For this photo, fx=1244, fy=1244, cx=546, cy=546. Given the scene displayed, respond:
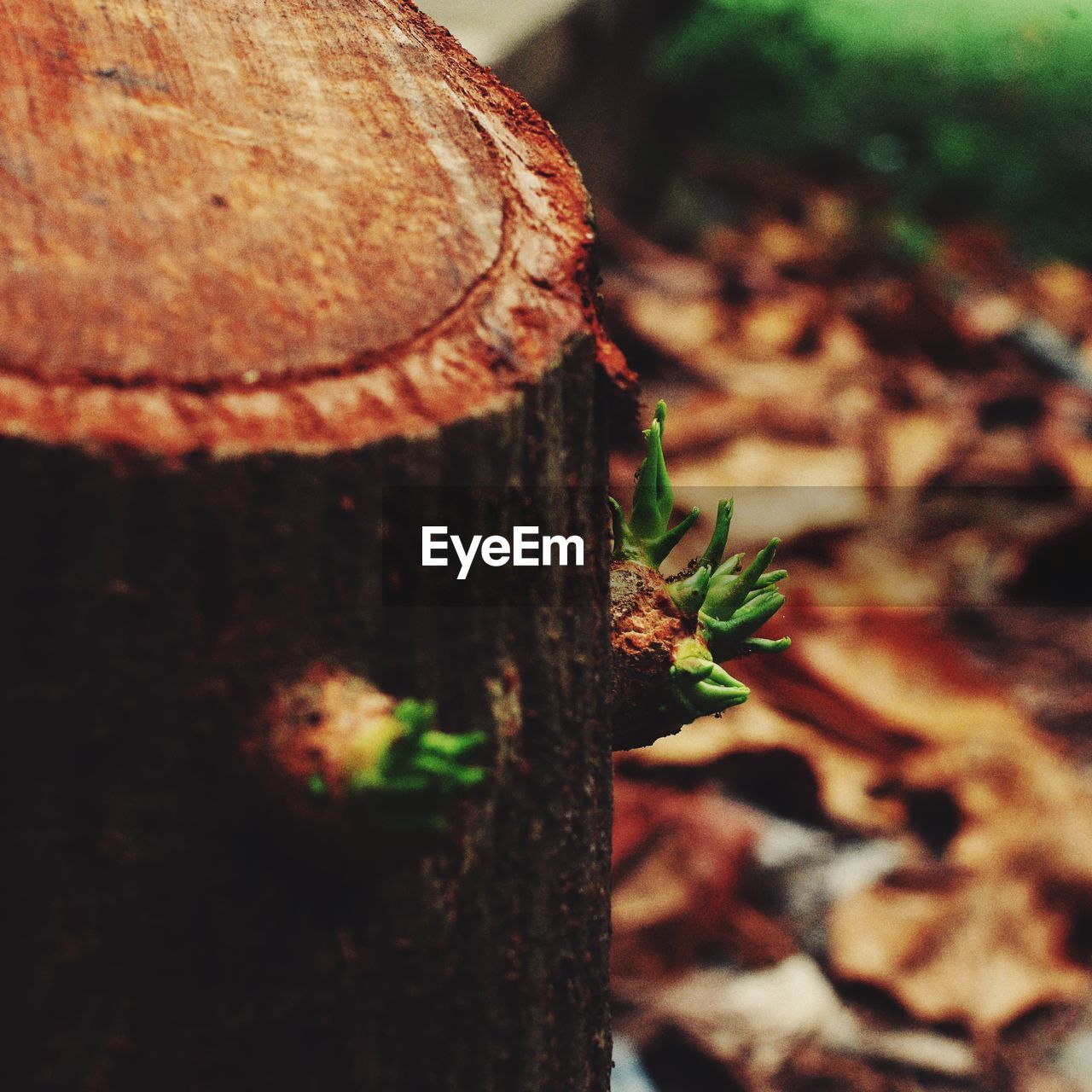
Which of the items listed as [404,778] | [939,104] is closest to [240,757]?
[404,778]

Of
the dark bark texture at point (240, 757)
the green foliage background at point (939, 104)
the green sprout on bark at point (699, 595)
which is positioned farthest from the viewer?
the green foliage background at point (939, 104)

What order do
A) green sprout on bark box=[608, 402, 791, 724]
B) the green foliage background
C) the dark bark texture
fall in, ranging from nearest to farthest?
the dark bark texture < green sprout on bark box=[608, 402, 791, 724] < the green foliage background

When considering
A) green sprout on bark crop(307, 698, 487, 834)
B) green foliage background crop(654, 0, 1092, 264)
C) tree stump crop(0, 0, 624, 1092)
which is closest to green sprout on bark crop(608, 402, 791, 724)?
tree stump crop(0, 0, 624, 1092)

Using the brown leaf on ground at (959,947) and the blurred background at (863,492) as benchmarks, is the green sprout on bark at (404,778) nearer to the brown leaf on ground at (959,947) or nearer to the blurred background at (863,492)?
the blurred background at (863,492)

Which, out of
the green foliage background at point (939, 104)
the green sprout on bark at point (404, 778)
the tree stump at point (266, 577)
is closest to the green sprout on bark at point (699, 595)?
the tree stump at point (266, 577)

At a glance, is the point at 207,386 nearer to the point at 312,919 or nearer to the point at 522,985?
the point at 312,919

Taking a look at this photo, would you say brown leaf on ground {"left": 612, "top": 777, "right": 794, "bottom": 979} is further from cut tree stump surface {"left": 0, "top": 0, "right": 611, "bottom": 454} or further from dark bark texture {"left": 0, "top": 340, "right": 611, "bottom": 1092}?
cut tree stump surface {"left": 0, "top": 0, "right": 611, "bottom": 454}
